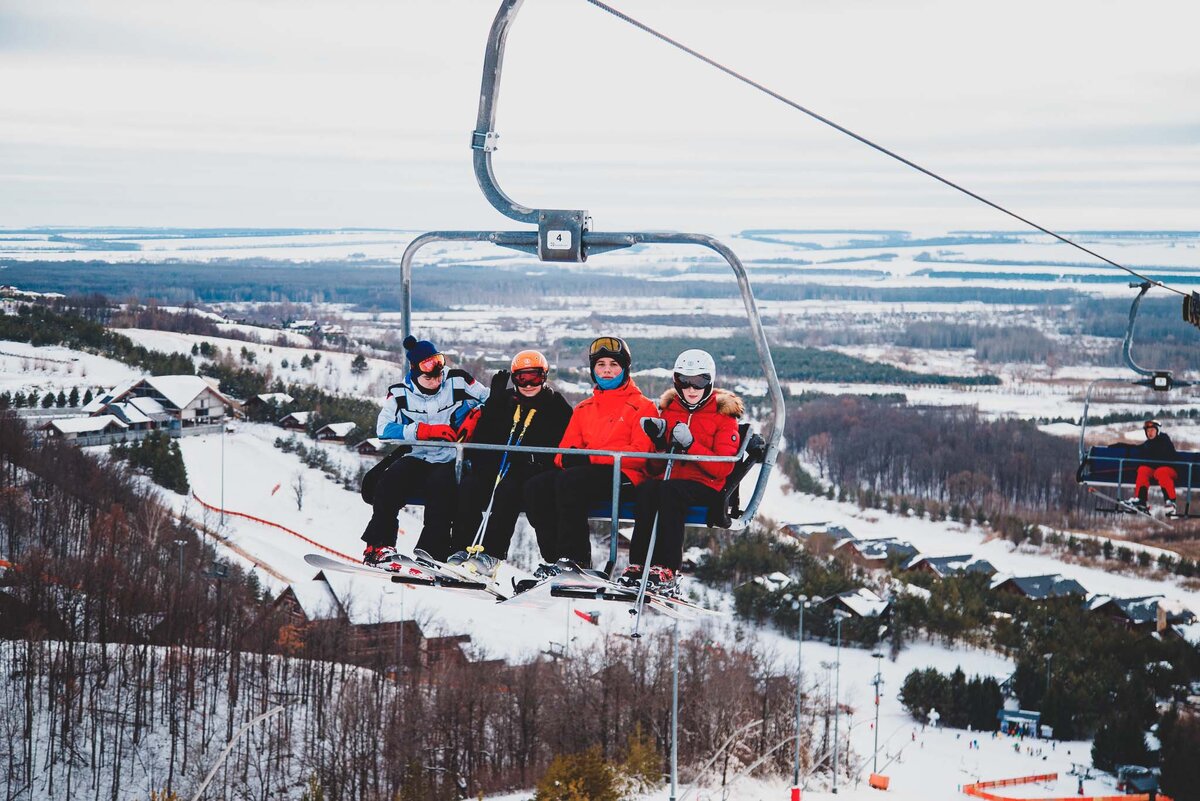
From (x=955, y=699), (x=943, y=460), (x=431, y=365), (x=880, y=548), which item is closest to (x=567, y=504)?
(x=431, y=365)

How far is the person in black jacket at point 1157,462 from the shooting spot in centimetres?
1652

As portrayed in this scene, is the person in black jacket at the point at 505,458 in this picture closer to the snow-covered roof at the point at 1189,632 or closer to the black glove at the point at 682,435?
the black glove at the point at 682,435

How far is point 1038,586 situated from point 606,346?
52.0m

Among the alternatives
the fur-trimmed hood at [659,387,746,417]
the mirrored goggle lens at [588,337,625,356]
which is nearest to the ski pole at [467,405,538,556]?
the mirrored goggle lens at [588,337,625,356]

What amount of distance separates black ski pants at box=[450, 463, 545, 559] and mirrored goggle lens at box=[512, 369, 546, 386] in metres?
0.65

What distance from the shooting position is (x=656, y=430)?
8695mm

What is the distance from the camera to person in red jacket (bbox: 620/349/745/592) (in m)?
8.48

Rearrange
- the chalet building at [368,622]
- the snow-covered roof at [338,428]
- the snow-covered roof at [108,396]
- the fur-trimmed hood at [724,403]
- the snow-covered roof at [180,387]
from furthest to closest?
the snow-covered roof at [180,387] → the snow-covered roof at [108,396] → the snow-covered roof at [338,428] → the chalet building at [368,622] → the fur-trimmed hood at [724,403]

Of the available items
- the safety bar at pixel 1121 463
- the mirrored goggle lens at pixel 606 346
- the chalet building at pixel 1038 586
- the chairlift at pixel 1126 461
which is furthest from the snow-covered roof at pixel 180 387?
the mirrored goggle lens at pixel 606 346

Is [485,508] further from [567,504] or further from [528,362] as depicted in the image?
[528,362]

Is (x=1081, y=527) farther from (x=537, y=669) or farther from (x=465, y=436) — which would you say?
(x=465, y=436)

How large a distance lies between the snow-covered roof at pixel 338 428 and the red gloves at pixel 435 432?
2441 inches

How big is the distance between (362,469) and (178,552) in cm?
1921

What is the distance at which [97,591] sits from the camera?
37188 mm
